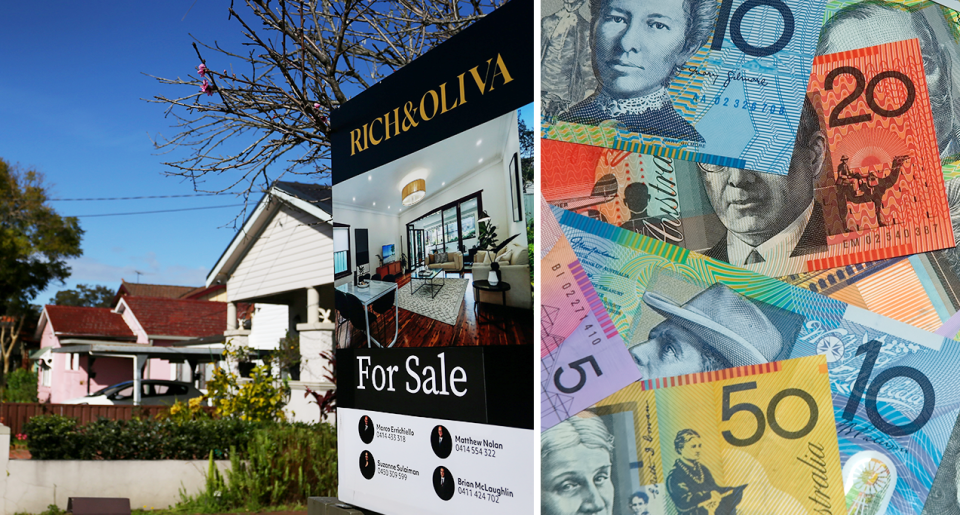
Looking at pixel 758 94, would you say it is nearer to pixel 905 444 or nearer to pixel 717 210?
pixel 717 210

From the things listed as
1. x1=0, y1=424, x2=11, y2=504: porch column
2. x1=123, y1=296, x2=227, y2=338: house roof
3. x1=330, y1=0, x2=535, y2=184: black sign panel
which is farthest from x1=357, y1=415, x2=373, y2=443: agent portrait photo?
x1=123, y1=296, x2=227, y2=338: house roof

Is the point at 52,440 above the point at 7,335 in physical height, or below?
below

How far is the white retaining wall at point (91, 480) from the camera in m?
8.22

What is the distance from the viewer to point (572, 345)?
2.29 meters

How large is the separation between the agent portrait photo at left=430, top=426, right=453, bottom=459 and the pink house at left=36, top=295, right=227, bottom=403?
1142 inches

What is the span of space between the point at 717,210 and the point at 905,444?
1.03m

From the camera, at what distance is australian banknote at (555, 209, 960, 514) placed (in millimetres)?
2287

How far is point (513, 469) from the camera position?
7.79ft

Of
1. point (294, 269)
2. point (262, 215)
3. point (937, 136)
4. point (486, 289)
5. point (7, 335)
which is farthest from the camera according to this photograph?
point (7, 335)

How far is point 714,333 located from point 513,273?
715 millimetres

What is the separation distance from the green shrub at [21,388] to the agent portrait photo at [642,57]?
29264 mm

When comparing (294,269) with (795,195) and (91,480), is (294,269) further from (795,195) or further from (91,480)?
(795,195)

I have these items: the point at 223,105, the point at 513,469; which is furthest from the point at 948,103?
the point at 223,105

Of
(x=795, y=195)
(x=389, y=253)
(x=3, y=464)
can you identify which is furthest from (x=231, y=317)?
(x=795, y=195)
